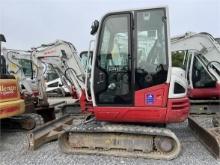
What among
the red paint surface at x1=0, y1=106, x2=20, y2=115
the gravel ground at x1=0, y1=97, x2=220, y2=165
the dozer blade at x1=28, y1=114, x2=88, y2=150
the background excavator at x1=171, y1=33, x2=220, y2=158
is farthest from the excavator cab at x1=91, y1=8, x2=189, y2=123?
the red paint surface at x1=0, y1=106, x2=20, y2=115

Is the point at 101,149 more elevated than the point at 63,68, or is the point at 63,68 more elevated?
the point at 63,68

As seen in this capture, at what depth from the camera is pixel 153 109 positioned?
20.2 feet

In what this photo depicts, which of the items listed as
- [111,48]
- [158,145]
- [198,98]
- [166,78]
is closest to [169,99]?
[166,78]

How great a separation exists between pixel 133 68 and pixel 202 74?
16.4ft

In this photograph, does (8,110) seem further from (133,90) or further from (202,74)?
(202,74)

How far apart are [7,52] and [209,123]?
18.8 feet

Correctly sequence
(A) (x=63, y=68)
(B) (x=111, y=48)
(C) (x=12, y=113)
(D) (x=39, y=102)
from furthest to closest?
(D) (x=39, y=102)
(A) (x=63, y=68)
(C) (x=12, y=113)
(B) (x=111, y=48)

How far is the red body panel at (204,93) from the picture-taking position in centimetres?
1045

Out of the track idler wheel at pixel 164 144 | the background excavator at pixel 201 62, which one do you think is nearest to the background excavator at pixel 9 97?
the track idler wheel at pixel 164 144

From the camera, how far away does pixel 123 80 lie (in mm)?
6289

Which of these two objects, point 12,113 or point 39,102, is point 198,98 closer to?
point 39,102

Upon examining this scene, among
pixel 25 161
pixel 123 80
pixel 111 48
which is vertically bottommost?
pixel 25 161

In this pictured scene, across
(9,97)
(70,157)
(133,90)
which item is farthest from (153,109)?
(9,97)

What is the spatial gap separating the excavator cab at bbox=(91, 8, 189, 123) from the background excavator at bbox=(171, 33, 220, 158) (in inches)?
71.0
